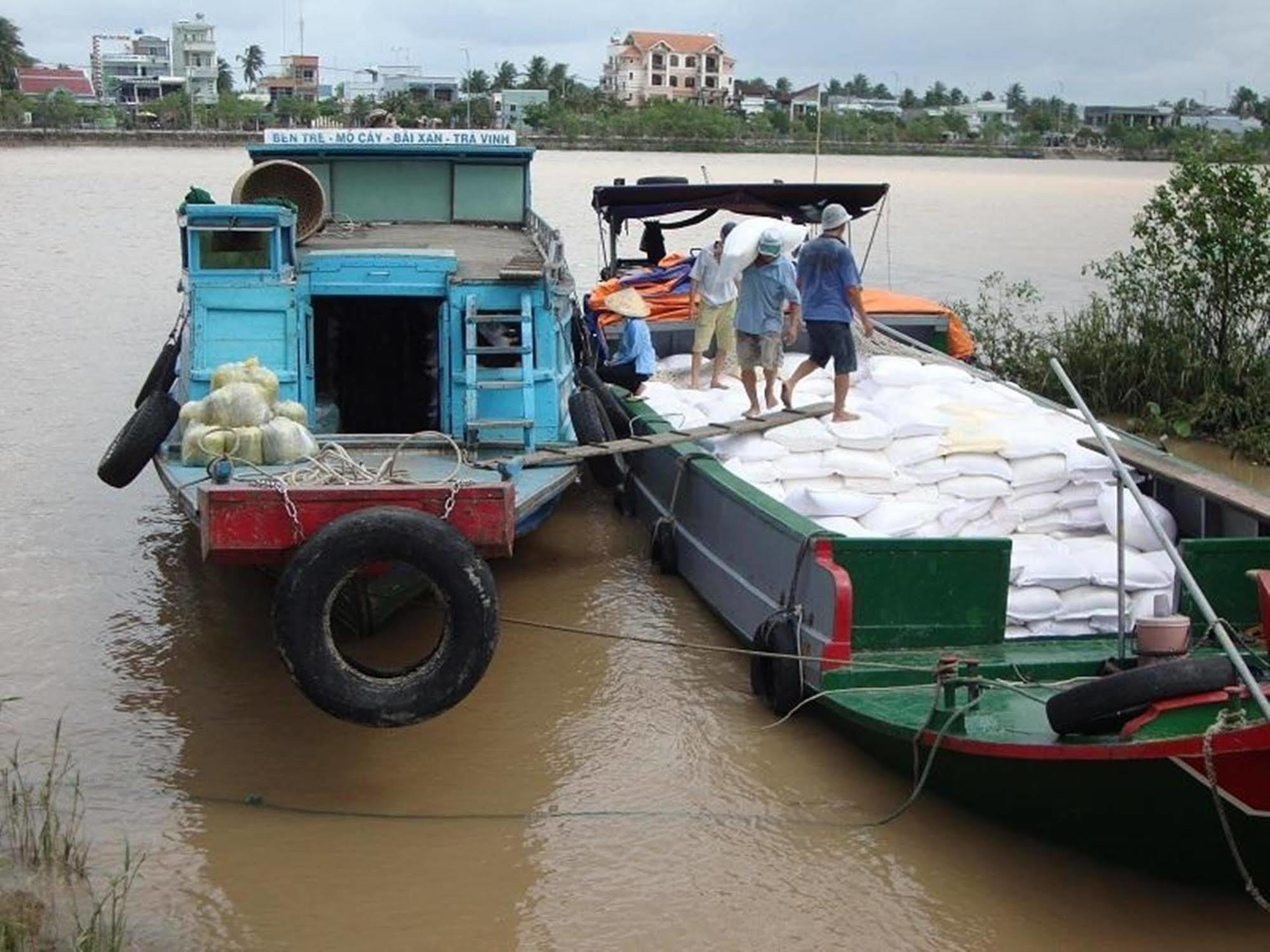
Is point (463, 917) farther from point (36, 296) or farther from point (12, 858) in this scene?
point (36, 296)

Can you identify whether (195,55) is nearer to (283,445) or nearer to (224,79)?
(224,79)

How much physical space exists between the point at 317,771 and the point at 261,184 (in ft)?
17.3

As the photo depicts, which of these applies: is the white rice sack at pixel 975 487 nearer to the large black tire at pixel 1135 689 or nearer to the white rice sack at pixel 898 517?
the white rice sack at pixel 898 517

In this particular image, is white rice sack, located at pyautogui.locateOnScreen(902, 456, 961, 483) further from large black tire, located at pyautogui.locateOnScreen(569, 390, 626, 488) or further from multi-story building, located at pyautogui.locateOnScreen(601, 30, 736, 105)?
multi-story building, located at pyautogui.locateOnScreen(601, 30, 736, 105)

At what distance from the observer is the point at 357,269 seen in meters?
9.07

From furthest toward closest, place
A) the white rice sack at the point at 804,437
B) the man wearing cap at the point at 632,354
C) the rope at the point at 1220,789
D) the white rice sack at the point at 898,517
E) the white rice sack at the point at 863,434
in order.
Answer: the man wearing cap at the point at 632,354
the white rice sack at the point at 804,437
the white rice sack at the point at 863,434
the white rice sack at the point at 898,517
the rope at the point at 1220,789

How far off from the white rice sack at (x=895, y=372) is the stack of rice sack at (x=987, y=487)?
292 millimetres

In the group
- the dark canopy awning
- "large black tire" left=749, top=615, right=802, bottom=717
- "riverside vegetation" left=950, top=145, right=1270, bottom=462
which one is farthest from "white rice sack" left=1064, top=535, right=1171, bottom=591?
the dark canopy awning

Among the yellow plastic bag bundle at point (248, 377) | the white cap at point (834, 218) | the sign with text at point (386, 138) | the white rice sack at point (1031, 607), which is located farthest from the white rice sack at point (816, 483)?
the sign with text at point (386, 138)

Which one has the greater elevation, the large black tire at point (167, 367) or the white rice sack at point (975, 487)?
the large black tire at point (167, 367)

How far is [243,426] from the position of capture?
752 centimetres

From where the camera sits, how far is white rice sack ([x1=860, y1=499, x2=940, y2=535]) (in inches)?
312

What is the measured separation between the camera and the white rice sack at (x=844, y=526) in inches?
309

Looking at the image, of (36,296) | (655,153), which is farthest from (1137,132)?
(36,296)
